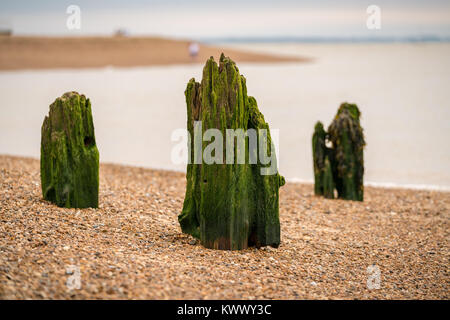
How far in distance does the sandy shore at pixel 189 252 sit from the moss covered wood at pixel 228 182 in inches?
9.3

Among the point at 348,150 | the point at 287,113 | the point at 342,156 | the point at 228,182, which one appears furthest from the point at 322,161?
the point at 287,113

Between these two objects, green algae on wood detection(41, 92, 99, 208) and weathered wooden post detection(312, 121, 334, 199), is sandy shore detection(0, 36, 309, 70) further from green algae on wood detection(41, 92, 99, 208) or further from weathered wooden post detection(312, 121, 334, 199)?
green algae on wood detection(41, 92, 99, 208)

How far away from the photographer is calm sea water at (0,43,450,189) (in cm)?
1523

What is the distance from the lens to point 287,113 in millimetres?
24000

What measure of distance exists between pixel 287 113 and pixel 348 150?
1352cm

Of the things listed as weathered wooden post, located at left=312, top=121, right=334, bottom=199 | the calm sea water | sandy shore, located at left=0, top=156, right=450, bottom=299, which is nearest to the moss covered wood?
sandy shore, located at left=0, top=156, right=450, bottom=299

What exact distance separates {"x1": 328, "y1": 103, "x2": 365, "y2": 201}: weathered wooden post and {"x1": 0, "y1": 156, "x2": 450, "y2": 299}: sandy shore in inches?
16.0

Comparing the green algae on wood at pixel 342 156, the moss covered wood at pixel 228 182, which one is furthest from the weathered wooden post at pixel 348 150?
the moss covered wood at pixel 228 182

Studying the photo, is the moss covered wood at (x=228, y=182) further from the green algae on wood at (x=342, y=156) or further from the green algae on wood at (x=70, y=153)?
the green algae on wood at (x=342, y=156)

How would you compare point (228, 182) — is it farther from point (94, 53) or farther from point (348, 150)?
point (94, 53)

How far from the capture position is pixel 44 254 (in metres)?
6.17

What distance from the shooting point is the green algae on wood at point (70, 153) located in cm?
795
